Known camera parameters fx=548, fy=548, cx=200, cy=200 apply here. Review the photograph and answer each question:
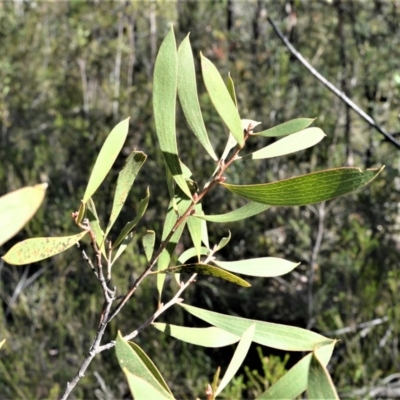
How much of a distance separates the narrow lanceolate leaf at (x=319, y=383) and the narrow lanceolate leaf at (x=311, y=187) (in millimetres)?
103

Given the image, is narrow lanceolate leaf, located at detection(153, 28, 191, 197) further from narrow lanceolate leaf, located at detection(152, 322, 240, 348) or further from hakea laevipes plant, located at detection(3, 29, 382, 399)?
narrow lanceolate leaf, located at detection(152, 322, 240, 348)

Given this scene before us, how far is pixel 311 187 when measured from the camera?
331 mm

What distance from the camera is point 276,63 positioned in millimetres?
2984

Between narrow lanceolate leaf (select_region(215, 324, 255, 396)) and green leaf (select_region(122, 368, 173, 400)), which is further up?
green leaf (select_region(122, 368, 173, 400))

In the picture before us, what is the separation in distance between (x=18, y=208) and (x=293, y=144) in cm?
23

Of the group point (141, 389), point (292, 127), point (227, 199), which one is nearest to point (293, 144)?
point (292, 127)

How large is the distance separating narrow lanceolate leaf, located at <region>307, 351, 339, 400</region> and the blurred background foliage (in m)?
A: 1.13

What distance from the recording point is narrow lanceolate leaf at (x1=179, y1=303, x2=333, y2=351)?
0.37 meters

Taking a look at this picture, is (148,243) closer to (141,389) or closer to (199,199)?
(199,199)

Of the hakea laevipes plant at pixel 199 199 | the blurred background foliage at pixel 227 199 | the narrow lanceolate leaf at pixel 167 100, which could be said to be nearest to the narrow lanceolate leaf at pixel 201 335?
the hakea laevipes plant at pixel 199 199

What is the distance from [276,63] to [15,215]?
2877mm

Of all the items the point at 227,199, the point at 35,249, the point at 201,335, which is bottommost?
the point at 227,199

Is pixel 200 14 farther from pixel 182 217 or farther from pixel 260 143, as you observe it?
pixel 182 217

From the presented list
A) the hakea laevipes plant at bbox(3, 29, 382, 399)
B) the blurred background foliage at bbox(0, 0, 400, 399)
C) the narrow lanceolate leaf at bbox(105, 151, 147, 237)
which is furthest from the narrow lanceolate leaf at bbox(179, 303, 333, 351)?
the blurred background foliage at bbox(0, 0, 400, 399)
